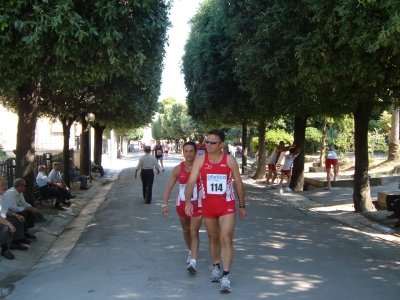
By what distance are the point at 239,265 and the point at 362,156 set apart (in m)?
6.29

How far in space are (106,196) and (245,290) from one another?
12.9 m

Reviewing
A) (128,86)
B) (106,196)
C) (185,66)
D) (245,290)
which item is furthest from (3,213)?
(185,66)

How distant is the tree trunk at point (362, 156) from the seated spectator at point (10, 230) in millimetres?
7808

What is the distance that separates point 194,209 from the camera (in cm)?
641

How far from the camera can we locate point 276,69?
10.9 metres

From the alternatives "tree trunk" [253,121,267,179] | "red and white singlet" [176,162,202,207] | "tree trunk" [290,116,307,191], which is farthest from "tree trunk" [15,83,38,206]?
"tree trunk" [253,121,267,179]

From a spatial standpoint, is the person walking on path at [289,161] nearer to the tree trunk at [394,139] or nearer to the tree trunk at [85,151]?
the tree trunk at [394,139]

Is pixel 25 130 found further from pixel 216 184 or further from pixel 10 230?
pixel 216 184

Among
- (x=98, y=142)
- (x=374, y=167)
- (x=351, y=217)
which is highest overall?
(x=98, y=142)

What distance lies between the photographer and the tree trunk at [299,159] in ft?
57.8

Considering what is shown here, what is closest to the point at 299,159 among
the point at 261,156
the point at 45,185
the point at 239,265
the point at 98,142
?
the point at 261,156

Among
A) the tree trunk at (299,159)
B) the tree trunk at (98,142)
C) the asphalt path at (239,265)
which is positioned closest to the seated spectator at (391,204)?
the asphalt path at (239,265)

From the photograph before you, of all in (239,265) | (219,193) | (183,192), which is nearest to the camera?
(219,193)

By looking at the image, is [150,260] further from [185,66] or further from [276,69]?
[185,66]
